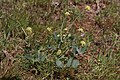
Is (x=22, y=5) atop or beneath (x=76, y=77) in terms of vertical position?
atop

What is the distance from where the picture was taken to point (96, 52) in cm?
353

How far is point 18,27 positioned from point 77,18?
2.54 feet

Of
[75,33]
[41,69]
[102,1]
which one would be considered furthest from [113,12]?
[41,69]

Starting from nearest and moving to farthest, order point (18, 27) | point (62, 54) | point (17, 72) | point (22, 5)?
point (17, 72) < point (62, 54) < point (18, 27) < point (22, 5)

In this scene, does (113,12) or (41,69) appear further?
(113,12)

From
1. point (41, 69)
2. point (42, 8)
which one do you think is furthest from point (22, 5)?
point (41, 69)

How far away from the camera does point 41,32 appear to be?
139 inches

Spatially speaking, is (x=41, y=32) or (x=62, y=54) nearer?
(x=62, y=54)

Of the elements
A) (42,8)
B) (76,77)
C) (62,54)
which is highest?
(42,8)

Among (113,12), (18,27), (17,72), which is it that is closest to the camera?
(17,72)

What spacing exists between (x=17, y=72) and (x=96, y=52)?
972mm

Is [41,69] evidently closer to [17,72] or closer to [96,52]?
[17,72]

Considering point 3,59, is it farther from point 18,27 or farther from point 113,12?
point 113,12

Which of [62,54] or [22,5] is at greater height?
[22,5]
